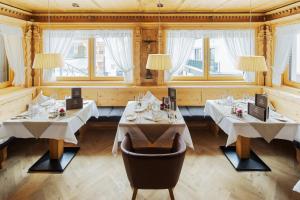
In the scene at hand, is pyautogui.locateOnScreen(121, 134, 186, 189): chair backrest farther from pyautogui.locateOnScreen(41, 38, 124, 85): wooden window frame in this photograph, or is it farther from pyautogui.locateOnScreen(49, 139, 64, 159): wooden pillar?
pyautogui.locateOnScreen(41, 38, 124, 85): wooden window frame

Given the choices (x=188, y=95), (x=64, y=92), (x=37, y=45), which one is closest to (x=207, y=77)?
(x=188, y=95)

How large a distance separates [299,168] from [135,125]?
2307 millimetres

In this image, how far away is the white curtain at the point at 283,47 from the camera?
16.2 feet

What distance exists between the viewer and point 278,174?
3.51 metres

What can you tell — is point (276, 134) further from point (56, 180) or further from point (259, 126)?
point (56, 180)

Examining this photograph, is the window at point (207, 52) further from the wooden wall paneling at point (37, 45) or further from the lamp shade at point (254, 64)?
the wooden wall paneling at point (37, 45)

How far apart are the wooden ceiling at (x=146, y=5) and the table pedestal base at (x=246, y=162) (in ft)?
8.13

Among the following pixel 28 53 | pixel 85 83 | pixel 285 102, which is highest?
pixel 28 53

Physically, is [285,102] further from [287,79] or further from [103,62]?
[103,62]

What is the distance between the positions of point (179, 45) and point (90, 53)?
6.14 ft

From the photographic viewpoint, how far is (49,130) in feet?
11.3

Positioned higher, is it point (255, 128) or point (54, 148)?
point (255, 128)

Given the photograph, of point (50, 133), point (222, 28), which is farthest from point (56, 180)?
point (222, 28)

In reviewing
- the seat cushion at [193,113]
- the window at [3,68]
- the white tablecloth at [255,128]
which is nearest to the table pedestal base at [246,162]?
the white tablecloth at [255,128]
